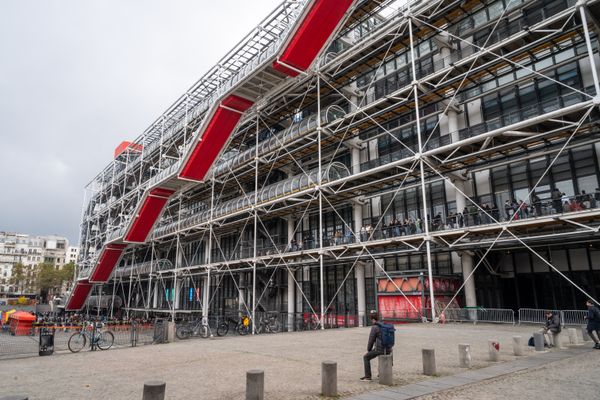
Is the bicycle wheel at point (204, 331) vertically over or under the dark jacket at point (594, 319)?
under

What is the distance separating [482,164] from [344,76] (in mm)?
9546

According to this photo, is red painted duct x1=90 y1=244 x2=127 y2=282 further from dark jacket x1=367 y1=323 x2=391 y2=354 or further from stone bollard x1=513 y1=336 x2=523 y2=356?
stone bollard x1=513 y1=336 x2=523 y2=356

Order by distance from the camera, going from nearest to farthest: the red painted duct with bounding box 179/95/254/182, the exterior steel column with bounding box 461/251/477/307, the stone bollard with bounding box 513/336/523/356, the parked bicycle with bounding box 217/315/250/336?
the stone bollard with bounding box 513/336/523/356
the exterior steel column with bounding box 461/251/477/307
the parked bicycle with bounding box 217/315/250/336
the red painted duct with bounding box 179/95/254/182

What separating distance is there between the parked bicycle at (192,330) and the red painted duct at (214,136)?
10.0 meters

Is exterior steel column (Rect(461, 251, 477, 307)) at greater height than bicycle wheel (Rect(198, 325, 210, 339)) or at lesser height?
greater

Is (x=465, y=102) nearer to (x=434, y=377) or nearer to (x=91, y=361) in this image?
(x=434, y=377)

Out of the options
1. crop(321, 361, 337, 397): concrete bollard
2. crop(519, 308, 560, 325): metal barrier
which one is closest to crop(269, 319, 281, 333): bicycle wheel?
crop(519, 308, 560, 325): metal barrier

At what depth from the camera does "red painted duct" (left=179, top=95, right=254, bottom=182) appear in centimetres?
2505

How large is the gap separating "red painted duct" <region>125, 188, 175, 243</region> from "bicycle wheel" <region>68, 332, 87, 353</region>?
17147mm

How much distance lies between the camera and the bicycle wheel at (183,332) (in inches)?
677

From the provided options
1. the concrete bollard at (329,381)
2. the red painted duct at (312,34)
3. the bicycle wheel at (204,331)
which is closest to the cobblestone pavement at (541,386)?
the concrete bollard at (329,381)

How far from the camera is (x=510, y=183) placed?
18.5m

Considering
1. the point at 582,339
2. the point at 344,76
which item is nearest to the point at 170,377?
the point at 582,339

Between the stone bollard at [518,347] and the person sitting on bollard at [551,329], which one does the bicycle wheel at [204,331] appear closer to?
the stone bollard at [518,347]
